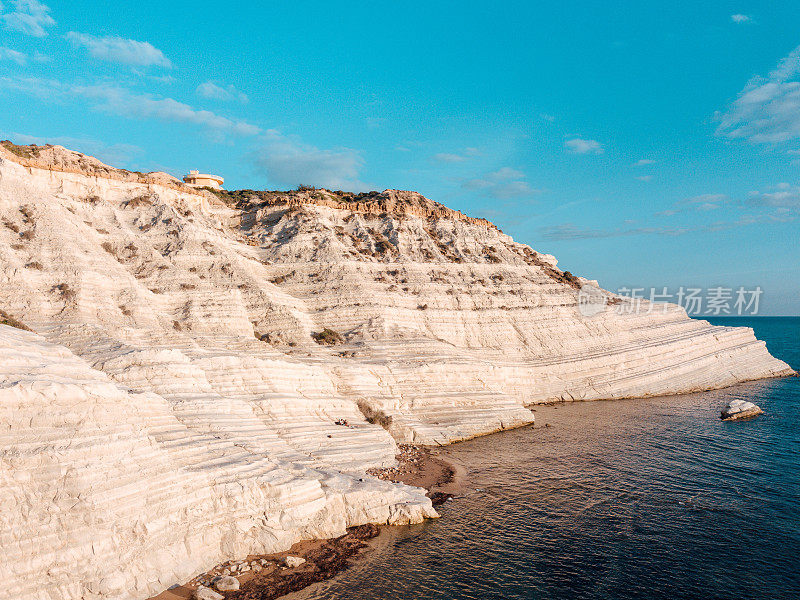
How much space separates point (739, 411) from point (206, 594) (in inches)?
1429

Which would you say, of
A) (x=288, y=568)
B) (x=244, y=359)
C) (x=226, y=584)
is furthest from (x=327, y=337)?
(x=226, y=584)

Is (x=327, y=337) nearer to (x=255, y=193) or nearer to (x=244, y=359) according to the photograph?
(x=244, y=359)

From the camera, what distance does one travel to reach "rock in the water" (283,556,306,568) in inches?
566

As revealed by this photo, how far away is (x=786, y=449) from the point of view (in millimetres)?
27047

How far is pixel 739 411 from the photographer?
34344 millimetres

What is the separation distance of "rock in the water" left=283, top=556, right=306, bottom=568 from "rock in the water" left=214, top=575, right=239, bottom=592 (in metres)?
1.68

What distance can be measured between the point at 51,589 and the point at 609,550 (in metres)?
15.6

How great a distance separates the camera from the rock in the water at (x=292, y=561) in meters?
14.4

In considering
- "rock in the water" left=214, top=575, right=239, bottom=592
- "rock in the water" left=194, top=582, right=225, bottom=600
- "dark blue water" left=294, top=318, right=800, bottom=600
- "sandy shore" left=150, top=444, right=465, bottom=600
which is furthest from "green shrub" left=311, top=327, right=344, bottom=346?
"rock in the water" left=194, top=582, right=225, bottom=600

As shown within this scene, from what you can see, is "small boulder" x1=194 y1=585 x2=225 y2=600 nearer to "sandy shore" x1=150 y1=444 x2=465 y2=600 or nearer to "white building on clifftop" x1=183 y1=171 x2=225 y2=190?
"sandy shore" x1=150 y1=444 x2=465 y2=600

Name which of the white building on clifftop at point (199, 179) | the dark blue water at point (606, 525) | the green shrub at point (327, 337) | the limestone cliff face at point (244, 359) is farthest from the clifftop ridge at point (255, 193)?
the dark blue water at point (606, 525)

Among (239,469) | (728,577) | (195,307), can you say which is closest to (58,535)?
(239,469)

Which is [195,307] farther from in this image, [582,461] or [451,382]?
[582,461]

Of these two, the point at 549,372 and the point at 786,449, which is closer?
the point at 786,449
